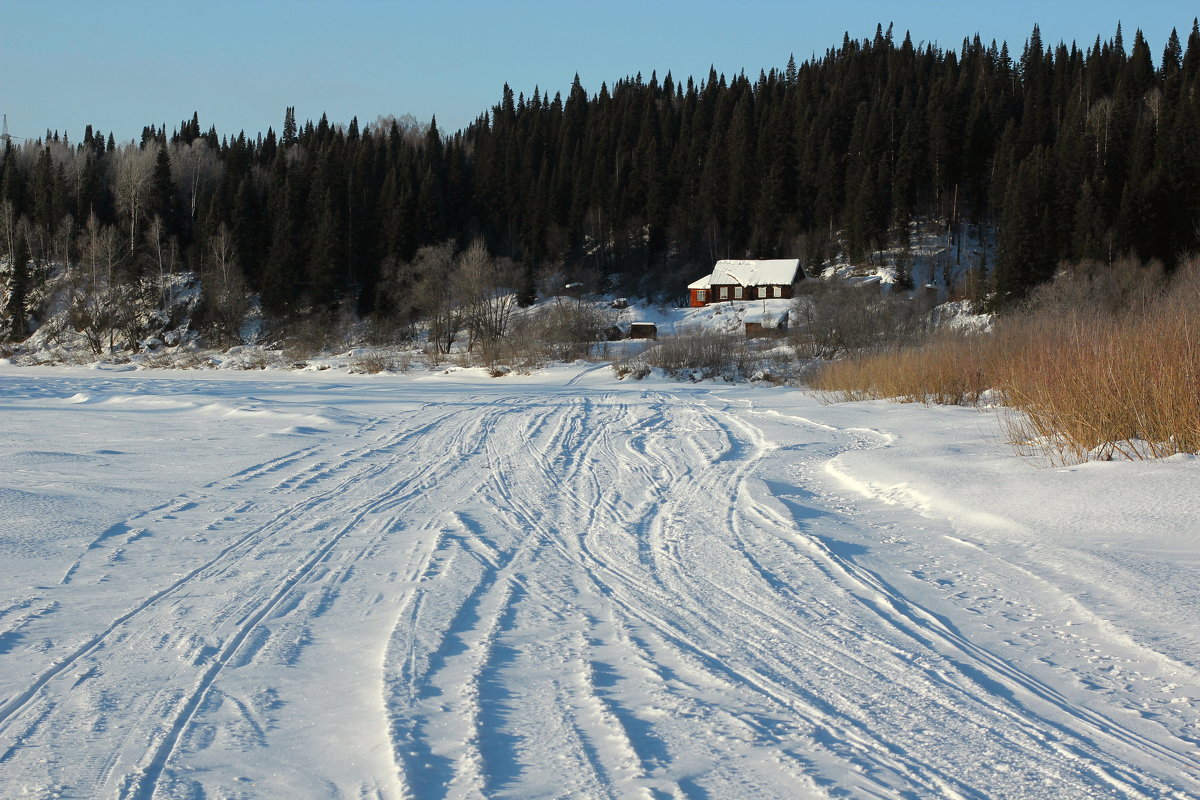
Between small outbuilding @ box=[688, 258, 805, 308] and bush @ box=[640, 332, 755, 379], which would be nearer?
bush @ box=[640, 332, 755, 379]

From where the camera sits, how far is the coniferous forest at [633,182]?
218 ft

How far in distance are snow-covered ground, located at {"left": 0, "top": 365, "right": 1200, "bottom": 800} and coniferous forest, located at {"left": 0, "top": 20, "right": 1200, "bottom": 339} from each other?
52127mm

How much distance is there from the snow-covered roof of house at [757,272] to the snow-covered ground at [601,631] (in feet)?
189

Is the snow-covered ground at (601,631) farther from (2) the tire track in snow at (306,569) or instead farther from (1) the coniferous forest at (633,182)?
(1) the coniferous forest at (633,182)

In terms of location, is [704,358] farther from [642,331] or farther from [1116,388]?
[1116,388]

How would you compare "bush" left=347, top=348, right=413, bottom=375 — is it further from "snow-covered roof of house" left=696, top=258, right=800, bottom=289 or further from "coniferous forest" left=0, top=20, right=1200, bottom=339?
"snow-covered roof of house" left=696, top=258, right=800, bottom=289

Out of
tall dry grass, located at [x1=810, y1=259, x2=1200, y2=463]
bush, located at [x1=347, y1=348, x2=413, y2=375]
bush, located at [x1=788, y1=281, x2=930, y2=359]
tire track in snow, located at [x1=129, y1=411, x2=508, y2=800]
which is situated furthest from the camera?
bush, located at [x1=347, y1=348, x2=413, y2=375]

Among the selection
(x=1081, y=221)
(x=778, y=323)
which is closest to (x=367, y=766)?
(x=778, y=323)

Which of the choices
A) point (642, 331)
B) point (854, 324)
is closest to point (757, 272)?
point (642, 331)

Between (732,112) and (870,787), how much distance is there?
9080 centimetres

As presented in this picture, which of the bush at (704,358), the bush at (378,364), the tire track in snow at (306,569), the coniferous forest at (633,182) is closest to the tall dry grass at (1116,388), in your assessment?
the tire track in snow at (306,569)

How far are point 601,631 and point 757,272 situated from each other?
2530 inches

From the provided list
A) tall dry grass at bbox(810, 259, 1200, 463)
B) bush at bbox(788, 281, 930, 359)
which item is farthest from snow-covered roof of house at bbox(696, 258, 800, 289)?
tall dry grass at bbox(810, 259, 1200, 463)

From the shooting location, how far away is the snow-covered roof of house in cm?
6638
